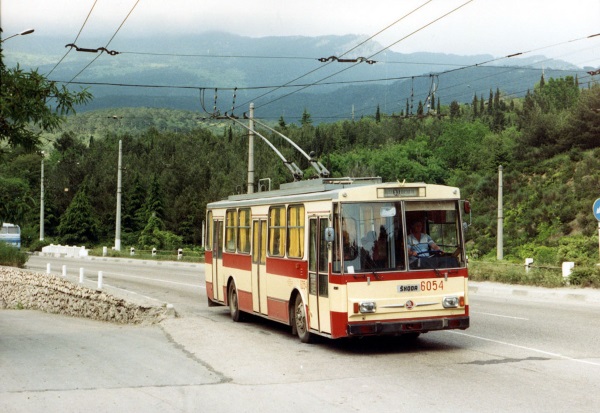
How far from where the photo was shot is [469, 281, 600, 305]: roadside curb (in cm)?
2442

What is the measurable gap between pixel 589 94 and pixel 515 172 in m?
8.76

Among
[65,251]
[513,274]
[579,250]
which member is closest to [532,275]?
[513,274]

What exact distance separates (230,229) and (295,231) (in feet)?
14.9

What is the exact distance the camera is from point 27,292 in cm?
2869

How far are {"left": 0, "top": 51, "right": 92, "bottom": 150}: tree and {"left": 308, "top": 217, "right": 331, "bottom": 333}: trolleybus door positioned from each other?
417cm

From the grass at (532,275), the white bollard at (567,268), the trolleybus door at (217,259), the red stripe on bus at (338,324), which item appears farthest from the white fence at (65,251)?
the red stripe on bus at (338,324)

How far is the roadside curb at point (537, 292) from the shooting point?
80.1ft

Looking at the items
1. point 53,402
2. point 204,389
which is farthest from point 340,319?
point 53,402

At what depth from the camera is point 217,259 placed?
2092cm

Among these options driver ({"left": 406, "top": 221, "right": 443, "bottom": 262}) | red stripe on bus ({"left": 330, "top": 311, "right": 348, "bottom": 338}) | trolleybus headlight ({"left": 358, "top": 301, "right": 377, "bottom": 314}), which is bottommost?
red stripe on bus ({"left": 330, "top": 311, "right": 348, "bottom": 338})

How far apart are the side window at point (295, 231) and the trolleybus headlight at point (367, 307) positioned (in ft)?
6.14

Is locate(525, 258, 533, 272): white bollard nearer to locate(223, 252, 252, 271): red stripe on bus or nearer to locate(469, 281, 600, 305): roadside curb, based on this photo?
locate(469, 281, 600, 305): roadside curb

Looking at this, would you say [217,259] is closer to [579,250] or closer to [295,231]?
[295,231]

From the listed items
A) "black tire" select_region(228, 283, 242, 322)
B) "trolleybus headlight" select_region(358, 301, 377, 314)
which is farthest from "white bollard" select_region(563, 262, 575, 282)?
"trolleybus headlight" select_region(358, 301, 377, 314)
